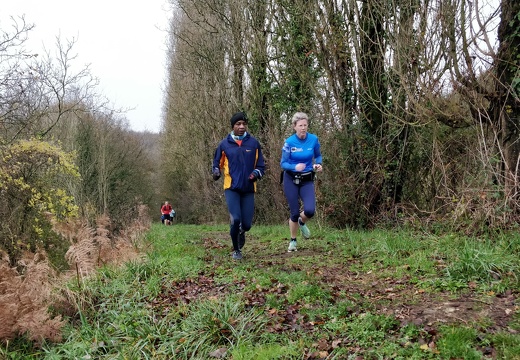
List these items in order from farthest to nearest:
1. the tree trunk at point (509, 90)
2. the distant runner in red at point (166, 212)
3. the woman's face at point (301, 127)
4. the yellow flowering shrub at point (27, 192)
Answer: the distant runner in red at point (166, 212) < the yellow flowering shrub at point (27, 192) < the woman's face at point (301, 127) < the tree trunk at point (509, 90)

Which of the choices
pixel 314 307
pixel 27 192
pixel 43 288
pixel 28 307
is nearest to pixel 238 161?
pixel 314 307

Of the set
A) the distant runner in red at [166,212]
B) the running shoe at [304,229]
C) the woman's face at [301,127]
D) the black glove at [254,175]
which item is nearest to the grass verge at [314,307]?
the running shoe at [304,229]

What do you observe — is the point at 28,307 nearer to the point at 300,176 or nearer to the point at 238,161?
the point at 238,161

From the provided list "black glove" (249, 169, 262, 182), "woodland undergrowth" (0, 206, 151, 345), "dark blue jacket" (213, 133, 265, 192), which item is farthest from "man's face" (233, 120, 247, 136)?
"woodland undergrowth" (0, 206, 151, 345)

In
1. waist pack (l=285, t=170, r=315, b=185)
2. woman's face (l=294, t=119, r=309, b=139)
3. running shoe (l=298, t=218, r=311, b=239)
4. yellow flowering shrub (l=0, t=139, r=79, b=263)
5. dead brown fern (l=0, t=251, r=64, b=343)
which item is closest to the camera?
dead brown fern (l=0, t=251, r=64, b=343)

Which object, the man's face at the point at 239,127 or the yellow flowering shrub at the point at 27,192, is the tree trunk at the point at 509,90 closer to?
the man's face at the point at 239,127

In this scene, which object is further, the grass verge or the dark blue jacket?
the dark blue jacket

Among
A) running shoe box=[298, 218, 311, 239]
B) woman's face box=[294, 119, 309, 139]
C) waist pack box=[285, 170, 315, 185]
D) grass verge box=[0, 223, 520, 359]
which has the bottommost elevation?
grass verge box=[0, 223, 520, 359]

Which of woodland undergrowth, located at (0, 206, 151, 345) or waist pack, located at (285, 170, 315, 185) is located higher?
waist pack, located at (285, 170, 315, 185)

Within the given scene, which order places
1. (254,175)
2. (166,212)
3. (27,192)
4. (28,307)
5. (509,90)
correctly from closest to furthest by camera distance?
(28,307), (509,90), (254,175), (27,192), (166,212)

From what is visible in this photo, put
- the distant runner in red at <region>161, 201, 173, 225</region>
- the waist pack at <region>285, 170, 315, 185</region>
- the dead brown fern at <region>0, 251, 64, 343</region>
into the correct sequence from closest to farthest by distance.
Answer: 1. the dead brown fern at <region>0, 251, 64, 343</region>
2. the waist pack at <region>285, 170, 315, 185</region>
3. the distant runner in red at <region>161, 201, 173, 225</region>

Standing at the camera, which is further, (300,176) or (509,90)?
(300,176)

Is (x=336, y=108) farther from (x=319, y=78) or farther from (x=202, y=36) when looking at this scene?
(x=202, y=36)

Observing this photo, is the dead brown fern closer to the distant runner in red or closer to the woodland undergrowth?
the woodland undergrowth
